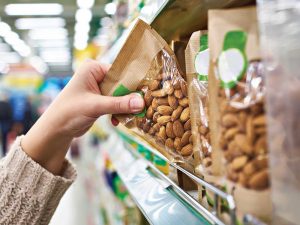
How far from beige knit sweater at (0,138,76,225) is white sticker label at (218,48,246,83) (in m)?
0.84

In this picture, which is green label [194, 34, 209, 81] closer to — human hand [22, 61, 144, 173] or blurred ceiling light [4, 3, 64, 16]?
human hand [22, 61, 144, 173]

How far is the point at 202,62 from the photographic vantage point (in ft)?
2.39

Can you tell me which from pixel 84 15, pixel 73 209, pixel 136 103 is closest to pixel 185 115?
pixel 136 103

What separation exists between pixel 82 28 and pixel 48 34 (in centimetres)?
129

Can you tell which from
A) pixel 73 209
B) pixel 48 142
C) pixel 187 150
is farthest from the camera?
pixel 73 209

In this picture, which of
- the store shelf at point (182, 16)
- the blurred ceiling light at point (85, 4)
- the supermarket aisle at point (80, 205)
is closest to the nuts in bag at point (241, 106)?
the store shelf at point (182, 16)

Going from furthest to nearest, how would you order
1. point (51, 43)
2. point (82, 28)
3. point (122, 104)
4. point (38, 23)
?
point (51, 43)
point (82, 28)
point (38, 23)
point (122, 104)

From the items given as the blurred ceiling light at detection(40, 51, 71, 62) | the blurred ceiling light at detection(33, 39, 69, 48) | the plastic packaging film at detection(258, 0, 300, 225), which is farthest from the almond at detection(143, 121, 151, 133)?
the blurred ceiling light at detection(40, 51, 71, 62)

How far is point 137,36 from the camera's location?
850mm

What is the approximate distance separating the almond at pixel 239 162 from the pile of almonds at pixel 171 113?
302 mm

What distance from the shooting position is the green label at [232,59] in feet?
1.66

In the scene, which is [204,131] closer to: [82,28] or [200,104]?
[200,104]

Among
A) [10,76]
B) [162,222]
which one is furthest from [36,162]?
[10,76]

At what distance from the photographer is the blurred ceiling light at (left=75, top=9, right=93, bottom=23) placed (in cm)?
950
